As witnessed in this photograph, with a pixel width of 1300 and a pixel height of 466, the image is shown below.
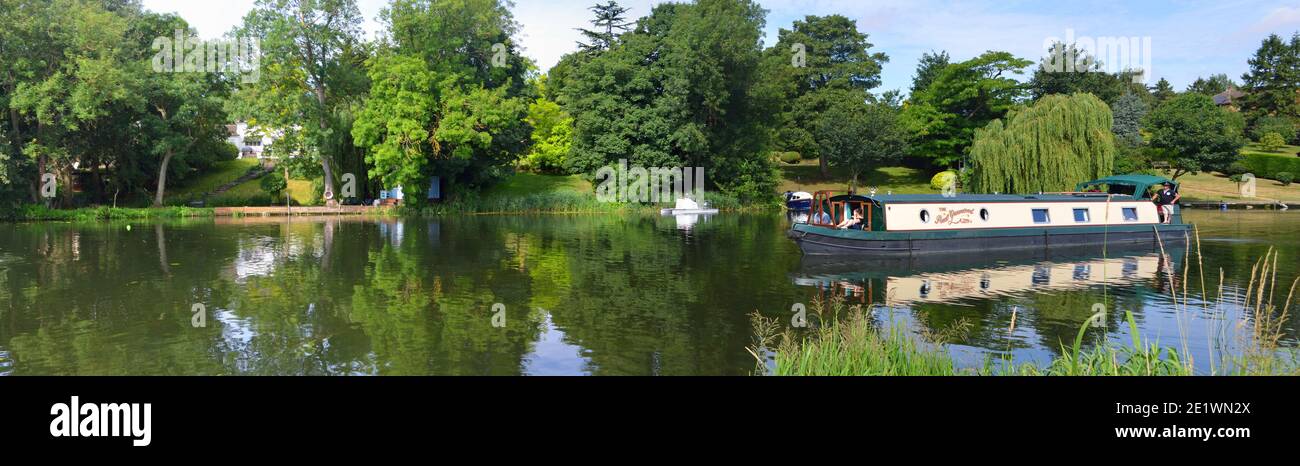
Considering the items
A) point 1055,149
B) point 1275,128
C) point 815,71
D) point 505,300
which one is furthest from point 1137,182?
point 1275,128

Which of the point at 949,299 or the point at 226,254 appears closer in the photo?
the point at 949,299

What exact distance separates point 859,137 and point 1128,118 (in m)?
27.7

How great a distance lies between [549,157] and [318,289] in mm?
45890

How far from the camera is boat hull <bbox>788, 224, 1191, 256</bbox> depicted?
26.4m

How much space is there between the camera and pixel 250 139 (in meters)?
52.0

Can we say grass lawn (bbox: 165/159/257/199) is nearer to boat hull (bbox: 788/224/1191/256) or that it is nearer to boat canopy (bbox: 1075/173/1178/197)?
boat hull (bbox: 788/224/1191/256)

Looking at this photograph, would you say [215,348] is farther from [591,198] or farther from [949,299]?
[591,198]

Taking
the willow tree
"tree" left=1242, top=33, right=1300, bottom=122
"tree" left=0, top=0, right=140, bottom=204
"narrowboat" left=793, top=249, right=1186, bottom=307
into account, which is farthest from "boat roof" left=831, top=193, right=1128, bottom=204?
"tree" left=1242, top=33, right=1300, bottom=122

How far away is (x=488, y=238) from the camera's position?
33781 millimetres

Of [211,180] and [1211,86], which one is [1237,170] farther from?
[211,180]

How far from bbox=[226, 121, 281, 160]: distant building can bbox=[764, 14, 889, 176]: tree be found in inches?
1579
